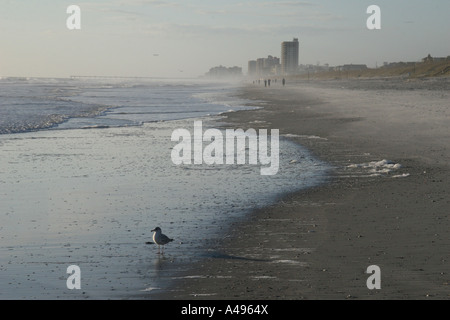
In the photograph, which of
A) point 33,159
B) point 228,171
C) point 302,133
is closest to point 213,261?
point 228,171

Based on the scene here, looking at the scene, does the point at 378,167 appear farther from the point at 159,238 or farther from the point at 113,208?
the point at 159,238

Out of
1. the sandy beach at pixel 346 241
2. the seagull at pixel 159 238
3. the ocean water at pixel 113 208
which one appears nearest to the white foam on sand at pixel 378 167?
the sandy beach at pixel 346 241

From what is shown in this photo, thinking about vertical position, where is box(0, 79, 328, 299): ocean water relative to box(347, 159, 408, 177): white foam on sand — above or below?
below

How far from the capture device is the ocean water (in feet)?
23.8

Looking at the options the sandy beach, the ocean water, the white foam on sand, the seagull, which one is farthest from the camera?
the white foam on sand

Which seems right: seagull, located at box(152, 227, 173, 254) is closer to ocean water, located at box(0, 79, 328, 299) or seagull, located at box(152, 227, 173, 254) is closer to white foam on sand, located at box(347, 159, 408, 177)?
ocean water, located at box(0, 79, 328, 299)

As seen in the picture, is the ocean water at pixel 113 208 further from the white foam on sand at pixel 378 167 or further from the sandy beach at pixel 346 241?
the white foam on sand at pixel 378 167

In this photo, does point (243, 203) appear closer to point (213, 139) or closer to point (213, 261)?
point (213, 261)

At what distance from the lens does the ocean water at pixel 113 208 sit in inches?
285

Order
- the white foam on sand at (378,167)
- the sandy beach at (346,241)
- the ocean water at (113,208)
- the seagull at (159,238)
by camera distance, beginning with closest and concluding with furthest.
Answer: the sandy beach at (346,241)
the ocean water at (113,208)
the seagull at (159,238)
the white foam on sand at (378,167)

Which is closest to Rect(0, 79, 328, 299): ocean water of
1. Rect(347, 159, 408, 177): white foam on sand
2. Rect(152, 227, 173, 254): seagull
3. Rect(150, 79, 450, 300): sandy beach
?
Rect(152, 227, 173, 254): seagull

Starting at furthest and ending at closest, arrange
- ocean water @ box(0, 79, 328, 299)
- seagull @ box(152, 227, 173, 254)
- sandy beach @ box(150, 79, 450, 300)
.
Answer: seagull @ box(152, 227, 173, 254)
ocean water @ box(0, 79, 328, 299)
sandy beach @ box(150, 79, 450, 300)

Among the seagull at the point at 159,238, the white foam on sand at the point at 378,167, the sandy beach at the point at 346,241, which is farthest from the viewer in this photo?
the white foam on sand at the point at 378,167
